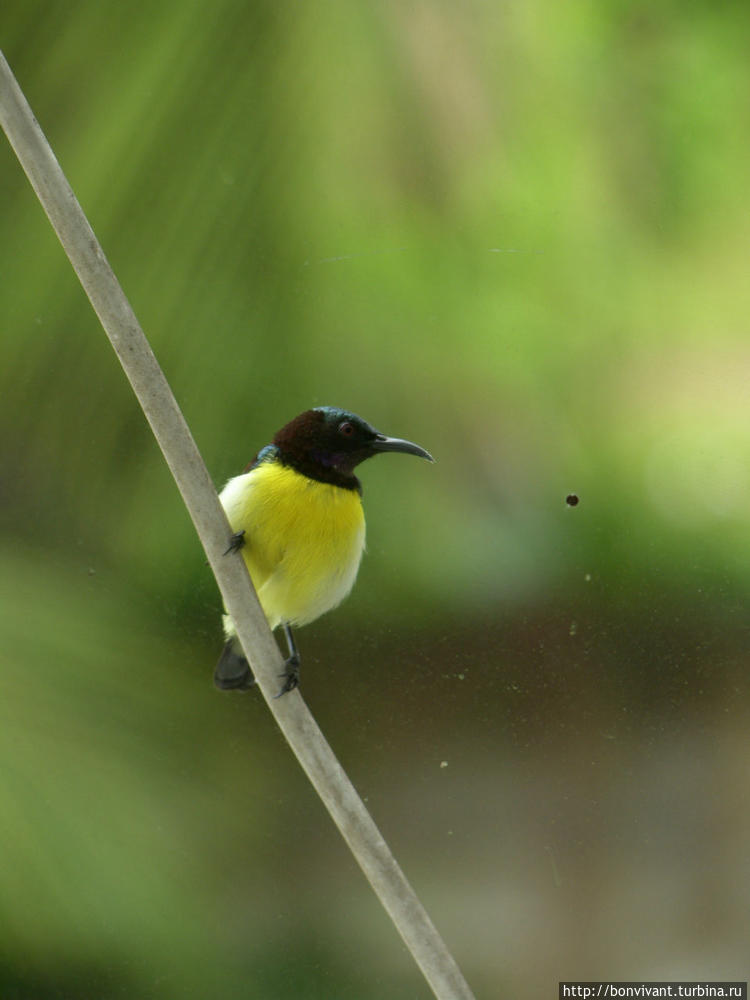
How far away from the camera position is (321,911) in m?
1.85

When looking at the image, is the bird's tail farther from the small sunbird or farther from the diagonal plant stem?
the diagonal plant stem

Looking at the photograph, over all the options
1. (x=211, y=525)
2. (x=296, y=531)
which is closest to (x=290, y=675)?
(x=296, y=531)

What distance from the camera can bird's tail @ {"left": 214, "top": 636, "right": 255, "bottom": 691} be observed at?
179 centimetres

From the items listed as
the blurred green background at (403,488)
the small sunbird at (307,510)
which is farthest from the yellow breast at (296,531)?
the blurred green background at (403,488)

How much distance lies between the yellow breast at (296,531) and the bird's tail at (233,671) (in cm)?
14

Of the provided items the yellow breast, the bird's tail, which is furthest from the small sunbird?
the bird's tail

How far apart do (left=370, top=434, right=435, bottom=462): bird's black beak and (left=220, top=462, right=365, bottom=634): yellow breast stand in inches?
3.7

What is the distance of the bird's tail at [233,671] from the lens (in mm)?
→ 1787

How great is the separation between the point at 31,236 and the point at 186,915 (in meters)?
1.18

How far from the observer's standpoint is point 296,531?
166 cm

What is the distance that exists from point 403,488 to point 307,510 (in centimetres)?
22

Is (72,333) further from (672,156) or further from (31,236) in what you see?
(672,156)

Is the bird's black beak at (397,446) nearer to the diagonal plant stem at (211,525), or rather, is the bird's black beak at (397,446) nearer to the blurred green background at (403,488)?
the blurred green background at (403,488)

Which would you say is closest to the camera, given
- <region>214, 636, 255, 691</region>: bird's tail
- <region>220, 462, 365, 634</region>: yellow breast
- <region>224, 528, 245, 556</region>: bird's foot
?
<region>224, 528, 245, 556</region>: bird's foot
